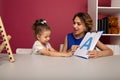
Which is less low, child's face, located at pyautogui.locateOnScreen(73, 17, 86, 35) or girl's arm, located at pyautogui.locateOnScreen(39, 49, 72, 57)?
child's face, located at pyautogui.locateOnScreen(73, 17, 86, 35)

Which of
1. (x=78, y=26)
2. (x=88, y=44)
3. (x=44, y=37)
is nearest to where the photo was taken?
(x=88, y=44)

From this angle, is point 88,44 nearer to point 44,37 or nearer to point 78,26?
point 44,37

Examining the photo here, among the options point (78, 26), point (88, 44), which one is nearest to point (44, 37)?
point (78, 26)

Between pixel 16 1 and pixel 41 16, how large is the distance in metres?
0.45

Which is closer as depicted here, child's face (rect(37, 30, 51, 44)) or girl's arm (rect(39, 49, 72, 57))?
girl's arm (rect(39, 49, 72, 57))

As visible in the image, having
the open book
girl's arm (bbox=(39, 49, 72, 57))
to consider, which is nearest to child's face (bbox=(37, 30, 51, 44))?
girl's arm (bbox=(39, 49, 72, 57))

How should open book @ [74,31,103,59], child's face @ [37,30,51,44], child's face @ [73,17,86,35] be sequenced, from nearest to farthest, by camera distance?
open book @ [74,31,103,59] → child's face @ [37,30,51,44] → child's face @ [73,17,86,35]

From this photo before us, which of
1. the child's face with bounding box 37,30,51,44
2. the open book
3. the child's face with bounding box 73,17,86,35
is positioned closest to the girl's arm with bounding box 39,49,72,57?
the open book

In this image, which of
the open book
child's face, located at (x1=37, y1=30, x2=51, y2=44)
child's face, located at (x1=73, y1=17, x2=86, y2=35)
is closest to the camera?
the open book

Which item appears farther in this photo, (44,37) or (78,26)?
(78,26)

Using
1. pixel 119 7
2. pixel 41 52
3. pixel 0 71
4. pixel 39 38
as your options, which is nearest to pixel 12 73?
pixel 0 71

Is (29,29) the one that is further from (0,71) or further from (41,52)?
(0,71)

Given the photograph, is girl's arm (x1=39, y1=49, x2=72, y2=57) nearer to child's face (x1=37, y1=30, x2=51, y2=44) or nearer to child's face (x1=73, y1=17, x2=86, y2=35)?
child's face (x1=37, y1=30, x2=51, y2=44)

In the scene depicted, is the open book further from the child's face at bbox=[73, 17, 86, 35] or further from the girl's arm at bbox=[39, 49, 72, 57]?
the child's face at bbox=[73, 17, 86, 35]
